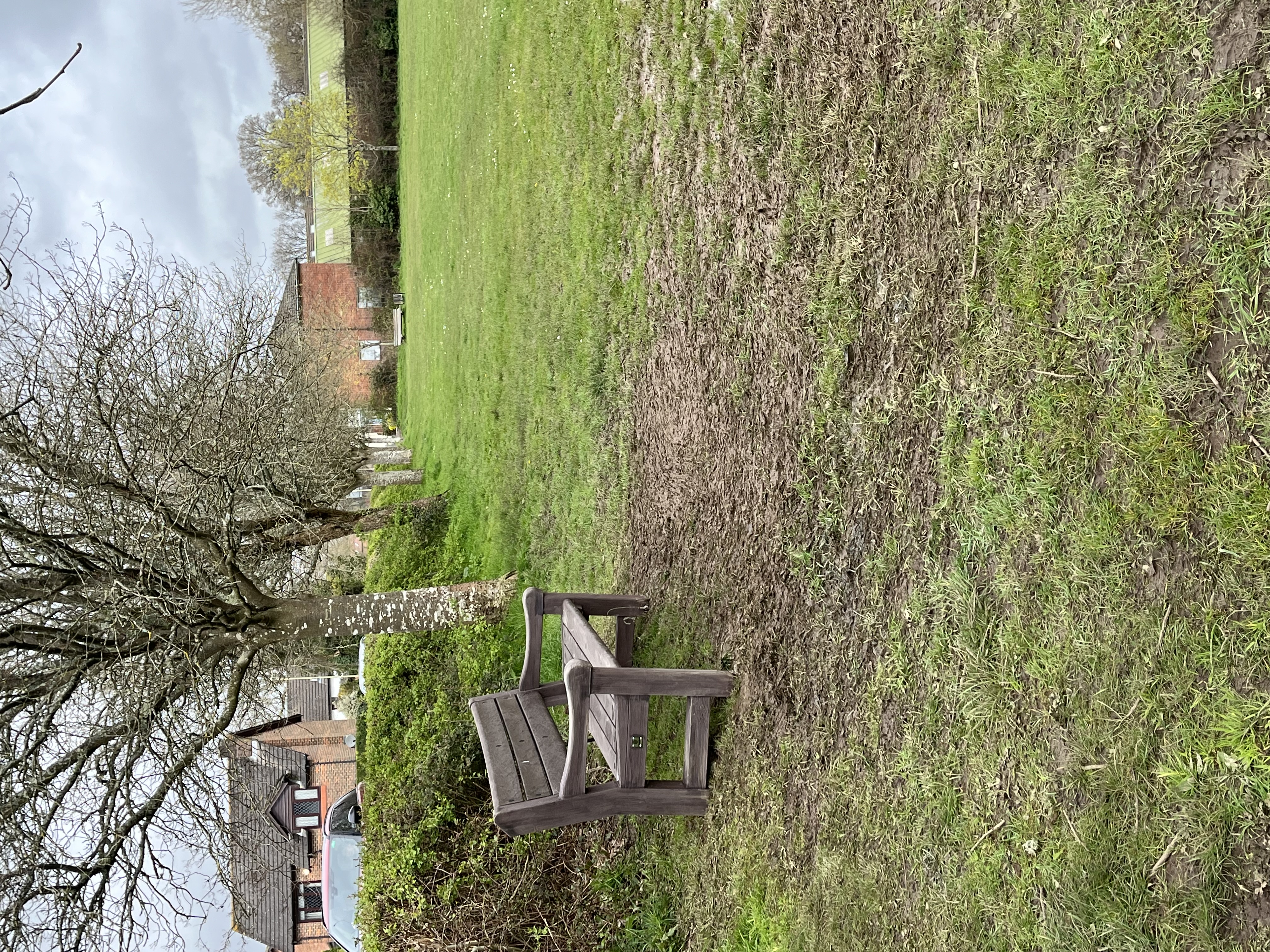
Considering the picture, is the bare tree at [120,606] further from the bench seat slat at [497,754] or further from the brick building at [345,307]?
the brick building at [345,307]

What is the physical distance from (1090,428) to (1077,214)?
0.80 metres

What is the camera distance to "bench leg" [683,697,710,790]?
5.25 m

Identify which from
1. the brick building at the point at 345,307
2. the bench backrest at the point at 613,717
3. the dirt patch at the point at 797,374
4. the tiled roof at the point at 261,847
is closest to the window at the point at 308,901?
the tiled roof at the point at 261,847

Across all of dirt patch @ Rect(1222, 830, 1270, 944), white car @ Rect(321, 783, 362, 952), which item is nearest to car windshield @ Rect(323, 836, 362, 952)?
white car @ Rect(321, 783, 362, 952)

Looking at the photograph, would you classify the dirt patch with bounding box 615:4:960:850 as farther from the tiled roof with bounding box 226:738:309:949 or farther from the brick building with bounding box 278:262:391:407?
the brick building with bounding box 278:262:391:407

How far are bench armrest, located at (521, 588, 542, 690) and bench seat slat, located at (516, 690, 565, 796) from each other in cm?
10

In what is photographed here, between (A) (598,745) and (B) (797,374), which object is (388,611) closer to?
(A) (598,745)

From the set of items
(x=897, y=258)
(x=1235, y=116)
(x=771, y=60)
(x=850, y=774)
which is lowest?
(x=850, y=774)

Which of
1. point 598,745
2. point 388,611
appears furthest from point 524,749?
point 388,611

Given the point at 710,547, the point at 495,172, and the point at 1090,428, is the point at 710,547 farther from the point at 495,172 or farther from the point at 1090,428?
the point at 495,172

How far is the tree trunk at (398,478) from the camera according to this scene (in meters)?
16.6

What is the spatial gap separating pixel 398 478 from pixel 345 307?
53.0 feet

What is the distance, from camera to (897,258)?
13.5 ft

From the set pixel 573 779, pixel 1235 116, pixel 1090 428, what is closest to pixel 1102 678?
pixel 1090 428
